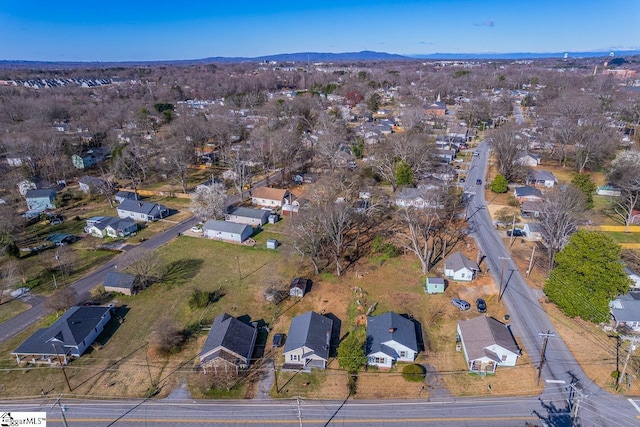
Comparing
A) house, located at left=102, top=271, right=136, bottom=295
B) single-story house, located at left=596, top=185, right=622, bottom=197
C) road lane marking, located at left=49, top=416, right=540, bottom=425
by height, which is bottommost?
road lane marking, located at left=49, top=416, right=540, bottom=425

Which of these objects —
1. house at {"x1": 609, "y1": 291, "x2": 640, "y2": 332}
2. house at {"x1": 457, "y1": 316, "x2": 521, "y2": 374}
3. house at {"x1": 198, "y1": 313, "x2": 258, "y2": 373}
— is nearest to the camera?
house at {"x1": 457, "y1": 316, "x2": 521, "y2": 374}

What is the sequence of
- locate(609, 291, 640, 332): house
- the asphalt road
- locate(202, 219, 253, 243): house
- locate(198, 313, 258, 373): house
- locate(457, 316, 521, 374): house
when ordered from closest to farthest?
the asphalt road → locate(457, 316, 521, 374): house → locate(198, 313, 258, 373): house → locate(609, 291, 640, 332): house → locate(202, 219, 253, 243): house

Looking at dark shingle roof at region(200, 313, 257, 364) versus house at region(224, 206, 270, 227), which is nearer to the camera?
dark shingle roof at region(200, 313, 257, 364)

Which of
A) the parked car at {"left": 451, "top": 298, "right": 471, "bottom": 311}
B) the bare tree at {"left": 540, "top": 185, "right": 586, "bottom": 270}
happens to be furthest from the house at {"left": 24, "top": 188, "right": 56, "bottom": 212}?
the bare tree at {"left": 540, "top": 185, "right": 586, "bottom": 270}

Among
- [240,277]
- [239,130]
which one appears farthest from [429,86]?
[240,277]

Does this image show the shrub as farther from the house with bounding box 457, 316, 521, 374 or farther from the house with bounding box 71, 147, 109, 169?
the house with bounding box 71, 147, 109, 169

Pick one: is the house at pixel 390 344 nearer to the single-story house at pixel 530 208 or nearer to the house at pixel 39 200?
the single-story house at pixel 530 208
